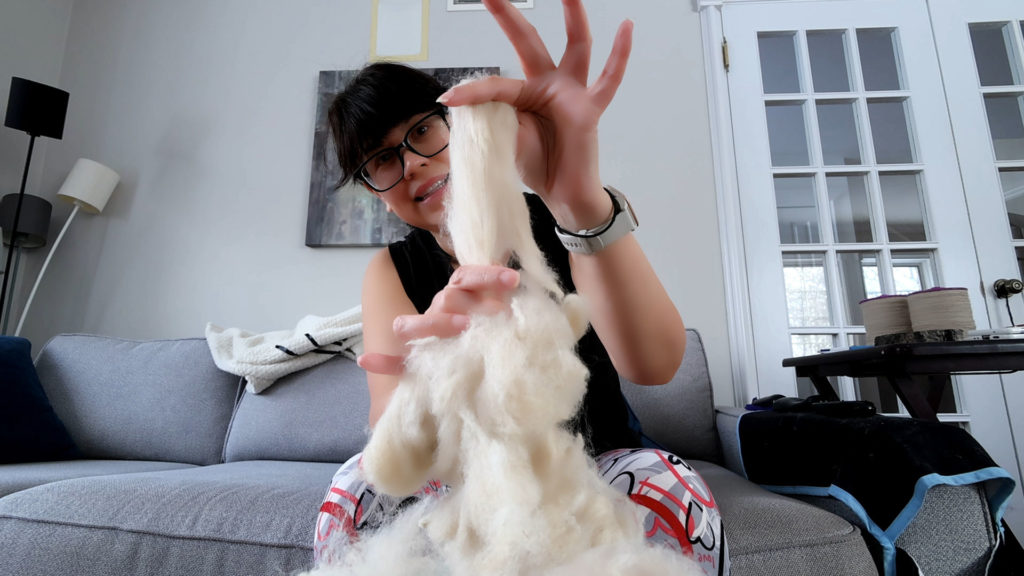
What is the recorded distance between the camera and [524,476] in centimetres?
35

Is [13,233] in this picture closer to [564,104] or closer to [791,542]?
[564,104]

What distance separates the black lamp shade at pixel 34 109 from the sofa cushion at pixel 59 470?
1.32 m

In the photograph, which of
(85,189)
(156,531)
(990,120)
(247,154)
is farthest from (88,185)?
(990,120)

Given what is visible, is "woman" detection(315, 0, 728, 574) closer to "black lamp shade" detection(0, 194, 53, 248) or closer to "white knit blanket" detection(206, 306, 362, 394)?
"white knit blanket" detection(206, 306, 362, 394)

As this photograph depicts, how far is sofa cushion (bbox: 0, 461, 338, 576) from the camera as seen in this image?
0.80 metres

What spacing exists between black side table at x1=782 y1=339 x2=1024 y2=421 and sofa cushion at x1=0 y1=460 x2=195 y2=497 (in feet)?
5.83

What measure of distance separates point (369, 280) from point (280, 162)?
1.44 m

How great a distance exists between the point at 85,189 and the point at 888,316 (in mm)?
2788

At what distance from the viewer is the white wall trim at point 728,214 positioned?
5.73 ft

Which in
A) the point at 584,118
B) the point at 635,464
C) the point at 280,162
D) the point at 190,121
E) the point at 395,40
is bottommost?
the point at 635,464

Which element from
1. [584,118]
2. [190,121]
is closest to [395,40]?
[190,121]

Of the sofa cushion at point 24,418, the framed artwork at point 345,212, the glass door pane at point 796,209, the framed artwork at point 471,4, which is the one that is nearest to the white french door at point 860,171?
the glass door pane at point 796,209

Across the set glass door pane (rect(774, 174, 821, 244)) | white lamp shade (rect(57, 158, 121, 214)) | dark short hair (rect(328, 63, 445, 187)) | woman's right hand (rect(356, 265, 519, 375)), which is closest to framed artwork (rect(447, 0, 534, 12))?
glass door pane (rect(774, 174, 821, 244))

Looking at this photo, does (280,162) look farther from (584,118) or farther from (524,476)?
(524,476)
